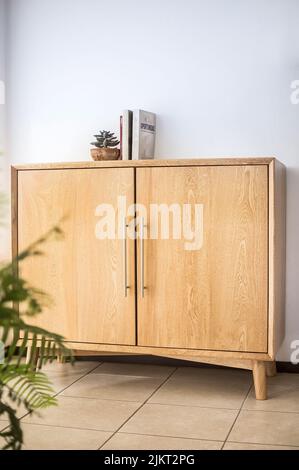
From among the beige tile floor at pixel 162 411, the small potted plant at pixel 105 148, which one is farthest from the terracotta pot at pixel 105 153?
the beige tile floor at pixel 162 411

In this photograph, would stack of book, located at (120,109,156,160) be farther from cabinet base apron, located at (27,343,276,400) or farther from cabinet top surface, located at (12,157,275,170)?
cabinet base apron, located at (27,343,276,400)

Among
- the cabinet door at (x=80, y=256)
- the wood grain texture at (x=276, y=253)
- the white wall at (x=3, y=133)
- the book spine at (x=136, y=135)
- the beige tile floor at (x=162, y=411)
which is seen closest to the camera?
the beige tile floor at (x=162, y=411)

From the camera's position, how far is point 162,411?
9.57 feet

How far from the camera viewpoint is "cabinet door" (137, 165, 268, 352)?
3.09 meters

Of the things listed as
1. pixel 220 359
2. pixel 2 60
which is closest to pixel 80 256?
pixel 220 359

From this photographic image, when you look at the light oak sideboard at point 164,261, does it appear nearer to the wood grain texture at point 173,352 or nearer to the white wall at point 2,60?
the wood grain texture at point 173,352

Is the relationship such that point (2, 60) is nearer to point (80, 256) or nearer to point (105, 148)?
point (105, 148)

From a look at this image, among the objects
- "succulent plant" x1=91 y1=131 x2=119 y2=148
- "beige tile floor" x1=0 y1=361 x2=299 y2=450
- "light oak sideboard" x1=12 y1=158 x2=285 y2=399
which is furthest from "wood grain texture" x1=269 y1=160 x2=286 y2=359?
"succulent plant" x1=91 y1=131 x2=119 y2=148

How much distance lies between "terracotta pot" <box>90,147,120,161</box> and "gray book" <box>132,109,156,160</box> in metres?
0.10

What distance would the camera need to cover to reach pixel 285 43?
11.5ft

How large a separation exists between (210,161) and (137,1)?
1194 mm

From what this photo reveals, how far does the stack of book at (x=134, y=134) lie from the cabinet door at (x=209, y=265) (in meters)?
0.28

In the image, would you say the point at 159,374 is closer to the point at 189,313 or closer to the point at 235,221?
the point at 189,313

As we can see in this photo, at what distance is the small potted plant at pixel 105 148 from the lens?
3.52m
